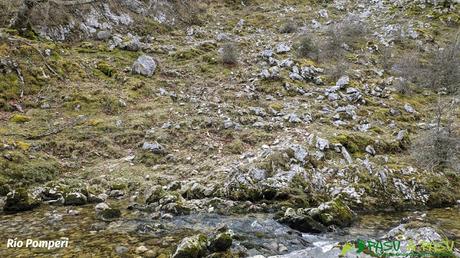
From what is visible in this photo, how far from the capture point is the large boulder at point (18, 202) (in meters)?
7.46

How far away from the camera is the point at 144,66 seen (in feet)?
47.3

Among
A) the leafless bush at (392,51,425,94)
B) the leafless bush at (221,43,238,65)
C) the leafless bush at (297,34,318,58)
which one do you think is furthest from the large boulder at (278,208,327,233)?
the leafless bush at (297,34,318,58)

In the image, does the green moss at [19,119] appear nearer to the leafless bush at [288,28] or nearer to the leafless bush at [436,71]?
the leafless bush at [436,71]

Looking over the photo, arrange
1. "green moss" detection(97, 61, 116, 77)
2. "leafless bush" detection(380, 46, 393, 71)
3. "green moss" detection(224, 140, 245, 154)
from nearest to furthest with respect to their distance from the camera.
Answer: "green moss" detection(224, 140, 245, 154) → "green moss" detection(97, 61, 116, 77) → "leafless bush" detection(380, 46, 393, 71)

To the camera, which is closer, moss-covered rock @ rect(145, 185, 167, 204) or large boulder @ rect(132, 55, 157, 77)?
moss-covered rock @ rect(145, 185, 167, 204)

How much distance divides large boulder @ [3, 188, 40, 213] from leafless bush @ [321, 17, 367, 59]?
1375 cm

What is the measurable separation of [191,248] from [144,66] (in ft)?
32.3

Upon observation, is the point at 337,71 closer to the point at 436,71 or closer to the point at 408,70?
the point at 408,70

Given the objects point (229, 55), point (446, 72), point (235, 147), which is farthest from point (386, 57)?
point (235, 147)

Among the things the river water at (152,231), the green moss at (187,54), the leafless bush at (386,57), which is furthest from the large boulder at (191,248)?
the leafless bush at (386,57)

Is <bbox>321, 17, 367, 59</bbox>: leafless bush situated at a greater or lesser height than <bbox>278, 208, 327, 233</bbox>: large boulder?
greater

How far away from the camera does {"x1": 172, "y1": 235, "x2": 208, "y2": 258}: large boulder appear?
5.66 meters

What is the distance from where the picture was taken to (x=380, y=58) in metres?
18.9

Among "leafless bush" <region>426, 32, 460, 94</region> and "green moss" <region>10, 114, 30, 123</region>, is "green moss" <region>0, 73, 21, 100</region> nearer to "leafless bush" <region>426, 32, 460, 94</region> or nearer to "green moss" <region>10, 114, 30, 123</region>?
"green moss" <region>10, 114, 30, 123</region>
